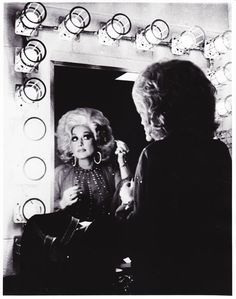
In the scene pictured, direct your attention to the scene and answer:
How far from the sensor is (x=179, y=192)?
219cm

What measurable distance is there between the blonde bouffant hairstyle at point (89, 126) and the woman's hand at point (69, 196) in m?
A: 0.17

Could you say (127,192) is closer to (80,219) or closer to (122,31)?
(80,219)

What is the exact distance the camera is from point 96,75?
7.77 ft

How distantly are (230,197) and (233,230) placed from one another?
182 millimetres

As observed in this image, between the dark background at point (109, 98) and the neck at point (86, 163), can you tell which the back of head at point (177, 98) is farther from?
the neck at point (86, 163)

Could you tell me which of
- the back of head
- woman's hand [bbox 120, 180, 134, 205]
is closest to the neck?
woman's hand [bbox 120, 180, 134, 205]

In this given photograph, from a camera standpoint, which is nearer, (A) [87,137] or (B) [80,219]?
(B) [80,219]

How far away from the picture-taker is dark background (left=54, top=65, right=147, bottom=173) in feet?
7.61

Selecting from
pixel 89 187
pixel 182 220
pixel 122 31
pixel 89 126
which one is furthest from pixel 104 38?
pixel 182 220

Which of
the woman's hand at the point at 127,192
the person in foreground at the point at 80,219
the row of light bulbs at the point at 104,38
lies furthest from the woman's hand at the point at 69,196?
the row of light bulbs at the point at 104,38

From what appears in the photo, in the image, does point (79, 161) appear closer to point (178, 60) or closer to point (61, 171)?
point (61, 171)

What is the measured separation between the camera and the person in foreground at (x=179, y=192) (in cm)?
214

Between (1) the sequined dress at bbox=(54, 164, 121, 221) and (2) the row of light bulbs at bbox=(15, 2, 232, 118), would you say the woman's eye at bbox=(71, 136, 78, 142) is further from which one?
(2) the row of light bulbs at bbox=(15, 2, 232, 118)

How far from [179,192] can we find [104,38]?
0.99 meters
